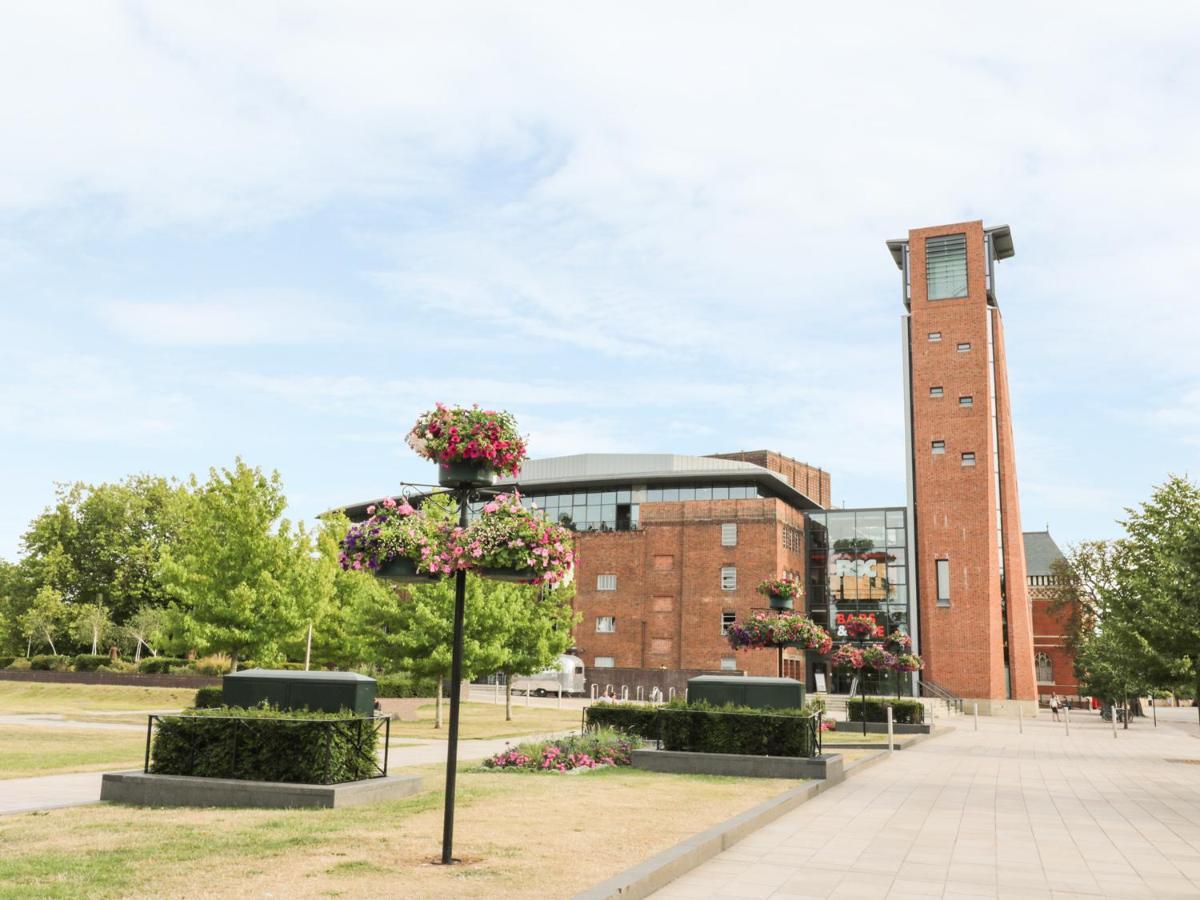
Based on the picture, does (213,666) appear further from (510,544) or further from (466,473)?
(510,544)

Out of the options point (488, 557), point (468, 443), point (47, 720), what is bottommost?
point (47, 720)

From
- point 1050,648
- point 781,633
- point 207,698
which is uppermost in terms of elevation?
point 781,633

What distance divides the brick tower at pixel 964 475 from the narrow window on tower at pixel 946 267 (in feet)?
0.22

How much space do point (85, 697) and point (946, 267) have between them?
56.6 m

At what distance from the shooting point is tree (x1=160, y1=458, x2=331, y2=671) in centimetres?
3603

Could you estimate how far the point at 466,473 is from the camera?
9.05 meters

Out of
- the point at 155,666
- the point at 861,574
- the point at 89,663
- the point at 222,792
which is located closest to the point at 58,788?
the point at 222,792

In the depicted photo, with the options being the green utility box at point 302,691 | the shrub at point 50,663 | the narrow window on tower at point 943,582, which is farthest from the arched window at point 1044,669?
the green utility box at point 302,691

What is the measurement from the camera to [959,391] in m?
63.3

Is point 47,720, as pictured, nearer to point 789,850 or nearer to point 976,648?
point 789,850

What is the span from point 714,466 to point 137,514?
42444 millimetres

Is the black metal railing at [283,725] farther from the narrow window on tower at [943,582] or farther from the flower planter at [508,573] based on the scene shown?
the narrow window on tower at [943,582]

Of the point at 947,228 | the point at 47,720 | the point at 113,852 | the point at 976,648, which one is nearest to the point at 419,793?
the point at 113,852

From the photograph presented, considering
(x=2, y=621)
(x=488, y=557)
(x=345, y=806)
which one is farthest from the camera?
(x=2, y=621)
